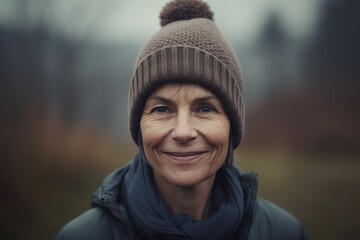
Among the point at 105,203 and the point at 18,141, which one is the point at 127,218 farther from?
the point at 18,141

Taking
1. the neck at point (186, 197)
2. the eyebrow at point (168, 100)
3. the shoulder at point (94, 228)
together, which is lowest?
the shoulder at point (94, 228)

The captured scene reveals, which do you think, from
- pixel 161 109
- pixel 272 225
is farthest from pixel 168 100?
pixel 272 225

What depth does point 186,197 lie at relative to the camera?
84.5 inches

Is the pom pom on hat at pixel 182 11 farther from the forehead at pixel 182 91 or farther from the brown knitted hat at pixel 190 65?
the forehead at pixel 182 91

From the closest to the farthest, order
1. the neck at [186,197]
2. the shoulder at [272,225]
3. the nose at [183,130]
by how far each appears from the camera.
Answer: the nose at [183,130]
the neck at [186,197]
the shoulder at [272,225]

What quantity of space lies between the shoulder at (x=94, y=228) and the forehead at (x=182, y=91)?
63 cm

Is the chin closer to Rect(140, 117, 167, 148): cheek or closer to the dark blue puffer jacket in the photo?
Rect(140, 117, 167, 148): cheek

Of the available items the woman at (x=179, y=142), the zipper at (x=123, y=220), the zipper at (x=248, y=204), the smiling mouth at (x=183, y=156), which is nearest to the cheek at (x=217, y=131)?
the woman at (x=179, y=142)

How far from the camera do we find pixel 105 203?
2.04 meters

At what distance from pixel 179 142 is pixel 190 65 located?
345 mm

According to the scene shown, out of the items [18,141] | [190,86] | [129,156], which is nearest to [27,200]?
[18,141]

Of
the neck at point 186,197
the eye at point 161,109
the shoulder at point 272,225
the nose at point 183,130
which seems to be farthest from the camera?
the shoulder at point 272,225

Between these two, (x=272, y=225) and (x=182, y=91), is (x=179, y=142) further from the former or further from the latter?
(x=272, y=225)

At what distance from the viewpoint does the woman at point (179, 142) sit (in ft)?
6.49
